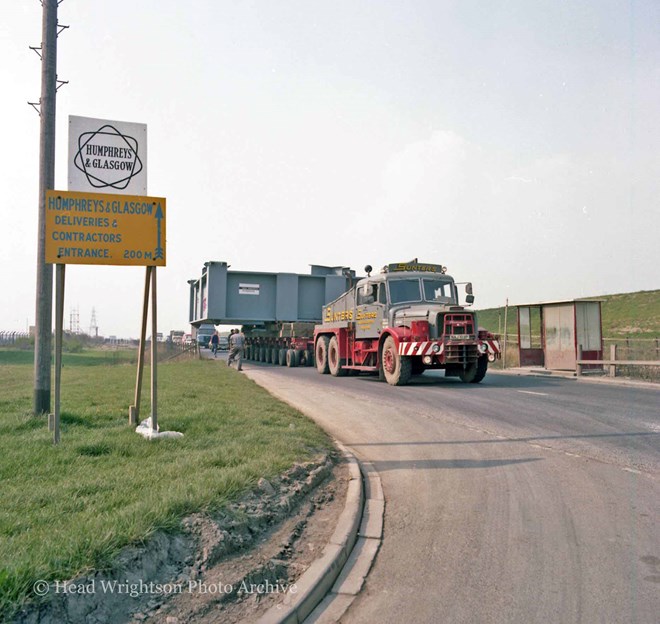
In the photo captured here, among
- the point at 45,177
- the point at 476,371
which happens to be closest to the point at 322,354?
the point at 476,371

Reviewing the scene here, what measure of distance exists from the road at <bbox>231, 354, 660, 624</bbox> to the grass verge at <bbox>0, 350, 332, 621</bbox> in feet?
4.26

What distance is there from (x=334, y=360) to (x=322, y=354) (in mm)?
1243

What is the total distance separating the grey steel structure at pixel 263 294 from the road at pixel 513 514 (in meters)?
16.7

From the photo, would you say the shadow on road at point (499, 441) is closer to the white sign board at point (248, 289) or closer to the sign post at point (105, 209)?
the sign post at point (105, 209)

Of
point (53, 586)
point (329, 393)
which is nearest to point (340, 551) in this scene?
point (53, 586)

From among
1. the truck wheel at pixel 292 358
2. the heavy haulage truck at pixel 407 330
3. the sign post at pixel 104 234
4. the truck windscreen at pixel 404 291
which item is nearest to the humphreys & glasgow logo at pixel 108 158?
the sign post at pixel 104 234

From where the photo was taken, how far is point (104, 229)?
25.1 feet

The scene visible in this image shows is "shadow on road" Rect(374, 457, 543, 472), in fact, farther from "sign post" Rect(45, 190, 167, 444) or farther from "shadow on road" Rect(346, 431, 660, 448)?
"sign post" Rect(45, 190, 167, 444)

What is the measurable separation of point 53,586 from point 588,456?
6.27 m

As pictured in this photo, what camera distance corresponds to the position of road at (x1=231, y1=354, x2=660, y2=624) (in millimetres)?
3688

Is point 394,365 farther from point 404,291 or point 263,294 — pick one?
point 263,294

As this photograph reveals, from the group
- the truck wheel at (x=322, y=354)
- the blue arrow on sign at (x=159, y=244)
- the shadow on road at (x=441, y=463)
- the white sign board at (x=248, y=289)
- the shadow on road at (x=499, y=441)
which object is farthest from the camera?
the white sign board at (x=248, y=289)

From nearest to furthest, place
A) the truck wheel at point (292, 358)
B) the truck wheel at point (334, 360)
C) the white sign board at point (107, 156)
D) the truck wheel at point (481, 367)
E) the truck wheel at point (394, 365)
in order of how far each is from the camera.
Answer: the white sign board at point (107, 156)
the truck wheel at point (394, 365)
the truck wheel at point (481, 367)
the truck wheel at point (334, 360)
the truck wheel at point (292, 358)

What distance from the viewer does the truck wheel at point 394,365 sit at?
54.9ft
